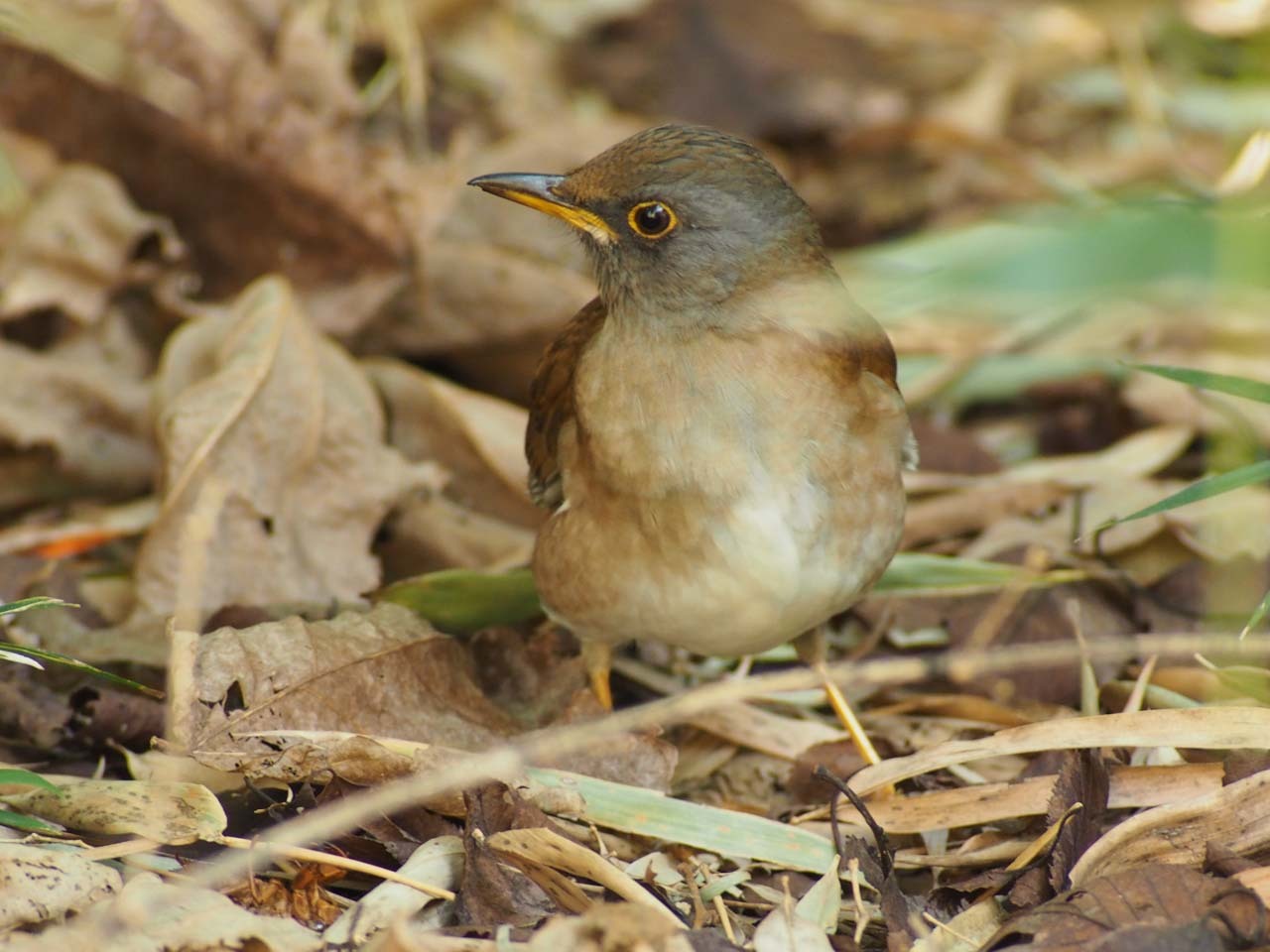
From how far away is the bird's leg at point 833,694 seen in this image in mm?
4312

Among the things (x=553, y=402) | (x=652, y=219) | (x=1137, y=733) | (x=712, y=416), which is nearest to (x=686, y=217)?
(x=652, y=219)

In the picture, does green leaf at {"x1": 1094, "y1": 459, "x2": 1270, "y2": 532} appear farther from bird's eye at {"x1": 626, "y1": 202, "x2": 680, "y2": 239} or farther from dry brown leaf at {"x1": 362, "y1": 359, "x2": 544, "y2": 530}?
dry brown leaf at {"x1": 362, "y1": 359, "x2": 544, "y2": 530}

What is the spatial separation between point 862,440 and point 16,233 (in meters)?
3.30

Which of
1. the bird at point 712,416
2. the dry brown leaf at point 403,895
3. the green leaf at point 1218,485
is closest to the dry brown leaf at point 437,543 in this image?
the bird at point 712,416

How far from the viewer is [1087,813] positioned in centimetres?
366

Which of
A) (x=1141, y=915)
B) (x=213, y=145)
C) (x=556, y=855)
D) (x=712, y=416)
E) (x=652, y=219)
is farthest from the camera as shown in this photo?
(x=213, y=145)

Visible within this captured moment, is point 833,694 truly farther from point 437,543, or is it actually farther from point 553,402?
point 437,543

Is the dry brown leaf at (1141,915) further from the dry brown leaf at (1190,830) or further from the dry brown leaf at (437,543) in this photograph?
the dry brown leaf at (437,543)

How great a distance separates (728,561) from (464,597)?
1081 millimetres

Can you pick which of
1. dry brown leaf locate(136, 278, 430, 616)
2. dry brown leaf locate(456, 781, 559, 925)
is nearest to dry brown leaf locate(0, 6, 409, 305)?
dry brown leaf locate(136, 278, 430, 616)

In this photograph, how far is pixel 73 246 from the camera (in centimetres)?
566

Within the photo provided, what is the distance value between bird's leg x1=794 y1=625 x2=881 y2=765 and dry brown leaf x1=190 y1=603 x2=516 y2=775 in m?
0.91

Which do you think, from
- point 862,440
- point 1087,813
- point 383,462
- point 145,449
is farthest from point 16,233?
point 1087,813

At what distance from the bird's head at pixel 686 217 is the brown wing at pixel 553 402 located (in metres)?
0.31
